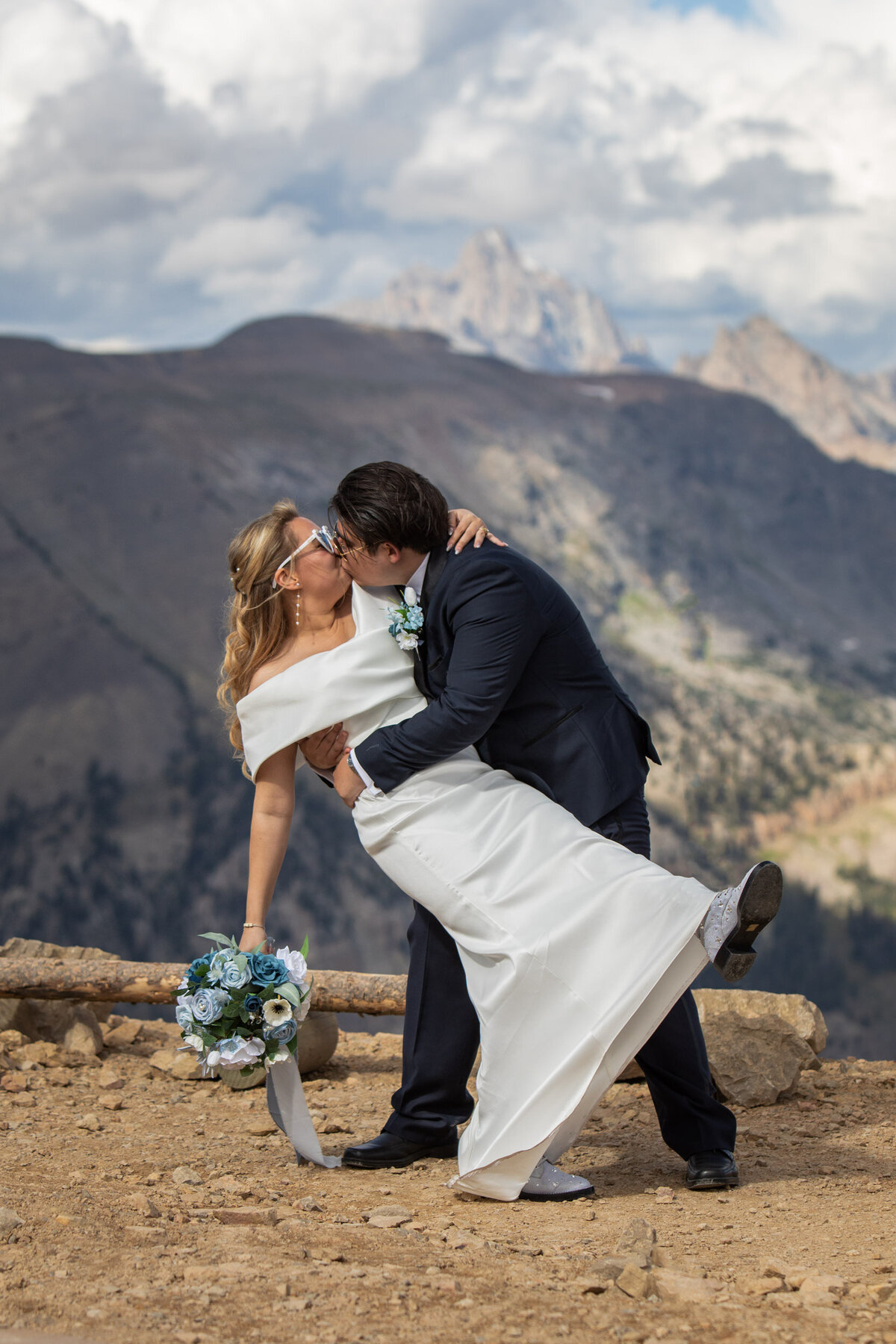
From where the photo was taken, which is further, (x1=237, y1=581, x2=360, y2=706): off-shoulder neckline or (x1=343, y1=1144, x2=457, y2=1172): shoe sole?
(x1=343, y1=1144, x2=457, y2=1172): shoe sole

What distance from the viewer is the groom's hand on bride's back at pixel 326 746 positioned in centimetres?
314

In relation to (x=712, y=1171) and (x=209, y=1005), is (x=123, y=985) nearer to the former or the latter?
(x=209, y=1005)

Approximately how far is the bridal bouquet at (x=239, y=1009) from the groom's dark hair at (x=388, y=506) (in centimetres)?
113

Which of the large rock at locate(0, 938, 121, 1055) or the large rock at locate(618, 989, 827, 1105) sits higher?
the large rock at locate(618, 989, 827, 1105)

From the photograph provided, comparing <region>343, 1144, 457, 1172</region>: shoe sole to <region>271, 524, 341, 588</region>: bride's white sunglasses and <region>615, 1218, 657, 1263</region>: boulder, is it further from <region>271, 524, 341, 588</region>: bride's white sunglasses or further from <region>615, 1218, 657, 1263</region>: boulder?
<region>271, 524, 341, 588</region>: bride's white sunglasses

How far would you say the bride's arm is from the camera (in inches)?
124

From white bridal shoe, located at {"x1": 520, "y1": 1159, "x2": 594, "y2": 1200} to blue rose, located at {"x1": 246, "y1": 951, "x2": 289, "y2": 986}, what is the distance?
0.81 m

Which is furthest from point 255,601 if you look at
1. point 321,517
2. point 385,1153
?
point 321,517

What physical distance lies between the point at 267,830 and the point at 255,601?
2.05 ft

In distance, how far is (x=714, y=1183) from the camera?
305 cm

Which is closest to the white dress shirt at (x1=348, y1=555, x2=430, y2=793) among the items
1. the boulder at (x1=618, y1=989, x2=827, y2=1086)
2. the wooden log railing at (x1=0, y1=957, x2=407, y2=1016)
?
the wooden log railing at (x1=0, y1=957, x2=407, y2=1016)

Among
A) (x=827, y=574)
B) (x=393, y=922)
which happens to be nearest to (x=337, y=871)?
(x=393, y=922)

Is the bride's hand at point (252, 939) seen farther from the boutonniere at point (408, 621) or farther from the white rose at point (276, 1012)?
the boutonniere at point (408, 621)

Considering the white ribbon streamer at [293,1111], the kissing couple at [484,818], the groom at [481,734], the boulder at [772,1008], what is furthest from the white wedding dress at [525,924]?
the boulder at [772,1008]
